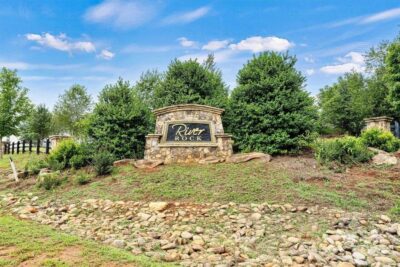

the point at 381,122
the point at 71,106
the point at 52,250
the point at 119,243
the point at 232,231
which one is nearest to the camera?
the point at 52,250

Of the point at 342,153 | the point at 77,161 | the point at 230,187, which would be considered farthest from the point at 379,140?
the point at 77,161

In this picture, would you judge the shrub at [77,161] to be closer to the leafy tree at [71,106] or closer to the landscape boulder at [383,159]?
the landscape boulder at [383,159]

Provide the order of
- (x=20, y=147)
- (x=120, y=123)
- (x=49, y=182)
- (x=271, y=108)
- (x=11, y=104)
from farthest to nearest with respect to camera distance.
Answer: (x=20, y=147) < (x=11, y=104) < (x=120, y=123) < (x=271, y=108) < (x=49, y=182)

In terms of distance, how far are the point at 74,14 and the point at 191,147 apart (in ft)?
18.6

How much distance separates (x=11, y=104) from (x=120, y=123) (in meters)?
13.8

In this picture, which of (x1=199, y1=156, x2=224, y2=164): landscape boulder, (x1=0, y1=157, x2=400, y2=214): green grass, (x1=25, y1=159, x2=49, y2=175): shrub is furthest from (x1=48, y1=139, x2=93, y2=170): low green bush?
(x1=199, y1=156, x2=224, y2=164): landscape boulder

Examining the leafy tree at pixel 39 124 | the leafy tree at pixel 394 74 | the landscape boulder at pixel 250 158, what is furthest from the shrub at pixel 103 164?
the leafy tree at pixel 39 124

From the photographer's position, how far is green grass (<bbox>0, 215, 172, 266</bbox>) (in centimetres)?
363

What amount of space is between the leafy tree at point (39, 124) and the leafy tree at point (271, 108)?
18561 mm

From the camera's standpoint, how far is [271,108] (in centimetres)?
969

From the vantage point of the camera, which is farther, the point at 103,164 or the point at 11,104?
the point at 11,104

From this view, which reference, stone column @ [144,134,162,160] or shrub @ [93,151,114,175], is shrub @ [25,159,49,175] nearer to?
shrub @ [93,151,114,175]

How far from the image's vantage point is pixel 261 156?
891 cm

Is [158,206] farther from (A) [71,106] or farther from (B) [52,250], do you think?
(A) [71,106]
